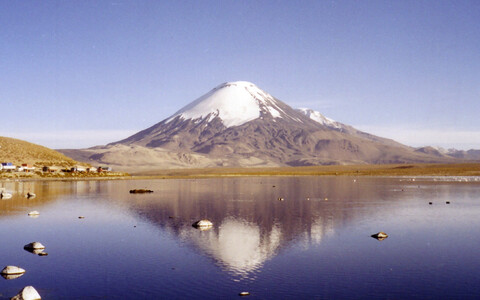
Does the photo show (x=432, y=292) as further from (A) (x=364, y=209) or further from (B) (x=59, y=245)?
(A) (x=364, y=209)

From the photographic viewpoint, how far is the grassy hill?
6599 inches

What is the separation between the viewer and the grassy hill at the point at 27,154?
550 feet

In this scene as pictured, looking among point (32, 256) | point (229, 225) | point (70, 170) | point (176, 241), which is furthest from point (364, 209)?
point (70, 170)

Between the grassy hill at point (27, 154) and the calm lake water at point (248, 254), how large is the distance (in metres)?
126

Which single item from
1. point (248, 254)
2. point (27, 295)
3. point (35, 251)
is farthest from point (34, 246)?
point (248, 254)

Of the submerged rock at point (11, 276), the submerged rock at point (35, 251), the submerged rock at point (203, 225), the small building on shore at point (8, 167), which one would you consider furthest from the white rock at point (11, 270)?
the small building on shore at point (8, 167)

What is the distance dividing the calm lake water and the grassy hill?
414 ft

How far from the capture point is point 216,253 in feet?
98.0

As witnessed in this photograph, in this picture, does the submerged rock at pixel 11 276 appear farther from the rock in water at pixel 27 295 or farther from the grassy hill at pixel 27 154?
the grassy hill at pixel 27 154

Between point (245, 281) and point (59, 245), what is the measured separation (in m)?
16.8

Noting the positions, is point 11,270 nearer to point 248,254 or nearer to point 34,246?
point 34,246

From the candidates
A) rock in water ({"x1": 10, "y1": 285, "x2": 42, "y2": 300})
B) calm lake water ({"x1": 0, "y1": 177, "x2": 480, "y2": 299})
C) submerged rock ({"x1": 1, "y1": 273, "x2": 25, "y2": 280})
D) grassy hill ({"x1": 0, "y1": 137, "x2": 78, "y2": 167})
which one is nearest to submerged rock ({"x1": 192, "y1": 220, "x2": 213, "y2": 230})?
calm lake water ({"x1": 0, "y1": 177, "x2": 480, "y2": 299})

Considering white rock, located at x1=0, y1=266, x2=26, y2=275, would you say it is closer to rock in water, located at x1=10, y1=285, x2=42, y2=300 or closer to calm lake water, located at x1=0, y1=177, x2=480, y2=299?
calm lake water, located at x1=0, y1=177, x2=480, y2=299

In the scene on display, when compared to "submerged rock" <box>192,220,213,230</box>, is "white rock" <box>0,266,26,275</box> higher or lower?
lower
